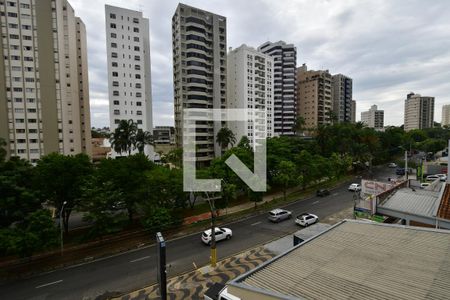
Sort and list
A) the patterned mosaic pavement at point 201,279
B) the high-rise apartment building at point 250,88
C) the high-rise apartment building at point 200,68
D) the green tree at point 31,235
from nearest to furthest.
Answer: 1. the patterned mosaic pavement at point 201,279
2. the green tree at point 31,235
3. the high-rise apartment building at point 200,68
4. the high-rise apartment building at point 250,88

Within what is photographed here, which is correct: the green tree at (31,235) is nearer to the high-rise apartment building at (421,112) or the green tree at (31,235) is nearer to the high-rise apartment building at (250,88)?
the high-rise apartment building at (250,88)

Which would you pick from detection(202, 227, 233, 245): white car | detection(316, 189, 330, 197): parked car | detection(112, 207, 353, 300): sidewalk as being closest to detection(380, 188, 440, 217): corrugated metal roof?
detection(112, 207, 353, 300): sidewalk

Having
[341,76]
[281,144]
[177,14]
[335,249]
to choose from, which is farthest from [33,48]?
[341,76]

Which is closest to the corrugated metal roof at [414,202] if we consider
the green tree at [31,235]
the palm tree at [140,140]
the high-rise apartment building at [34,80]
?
the green tree at [31,235]

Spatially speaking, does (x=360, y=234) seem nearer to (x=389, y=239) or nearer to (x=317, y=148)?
(x=389, y=239)

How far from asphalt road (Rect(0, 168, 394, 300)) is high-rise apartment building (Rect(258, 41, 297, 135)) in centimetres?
6750

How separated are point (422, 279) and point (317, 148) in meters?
43.1

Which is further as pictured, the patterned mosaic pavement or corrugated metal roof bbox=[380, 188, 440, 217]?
→ corrugated metal roof bbox=[380, 188, 440, 217]

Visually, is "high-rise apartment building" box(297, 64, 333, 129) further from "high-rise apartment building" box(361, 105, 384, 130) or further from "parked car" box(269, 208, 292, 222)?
"high-rise apartment building" box(361, 105, 384, 130)

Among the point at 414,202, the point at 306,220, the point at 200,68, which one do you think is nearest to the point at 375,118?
the point at 200,68

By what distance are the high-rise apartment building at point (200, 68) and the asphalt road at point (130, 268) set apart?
36094 mm

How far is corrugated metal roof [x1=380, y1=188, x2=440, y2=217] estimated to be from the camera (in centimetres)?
1286

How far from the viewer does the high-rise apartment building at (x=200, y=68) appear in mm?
53969

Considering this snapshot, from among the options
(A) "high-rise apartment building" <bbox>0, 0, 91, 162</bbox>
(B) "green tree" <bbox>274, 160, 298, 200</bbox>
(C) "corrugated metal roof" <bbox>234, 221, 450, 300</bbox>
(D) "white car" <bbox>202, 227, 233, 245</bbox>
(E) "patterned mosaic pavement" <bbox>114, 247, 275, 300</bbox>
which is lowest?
(E) "patterned mosaic pavement" <bbox>114, 247, 275, 300</bbox>
